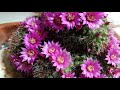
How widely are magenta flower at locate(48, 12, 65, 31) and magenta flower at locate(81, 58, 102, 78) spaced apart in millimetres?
181

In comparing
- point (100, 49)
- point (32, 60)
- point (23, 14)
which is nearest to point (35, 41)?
→ point (32, 60)

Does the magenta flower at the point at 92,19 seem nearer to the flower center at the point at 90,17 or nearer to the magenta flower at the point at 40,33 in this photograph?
the flower center at the point at 90,17

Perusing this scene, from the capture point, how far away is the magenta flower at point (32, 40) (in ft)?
3.67

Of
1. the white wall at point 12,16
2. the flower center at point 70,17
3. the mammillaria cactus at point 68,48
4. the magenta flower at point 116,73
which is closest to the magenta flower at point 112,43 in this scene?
the mammillaria cactus at point 68,48

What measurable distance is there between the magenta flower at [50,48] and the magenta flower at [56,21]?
→ 0.22 ft

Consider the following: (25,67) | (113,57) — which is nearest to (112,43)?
(113,57)

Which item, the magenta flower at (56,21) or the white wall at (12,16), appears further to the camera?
the white wall at (12,16)

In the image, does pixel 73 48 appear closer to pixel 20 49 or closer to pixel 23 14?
pixel 20 49

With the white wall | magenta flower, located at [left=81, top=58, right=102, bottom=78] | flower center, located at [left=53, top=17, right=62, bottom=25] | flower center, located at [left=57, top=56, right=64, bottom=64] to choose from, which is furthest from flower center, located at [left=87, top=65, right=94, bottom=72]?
the white wall

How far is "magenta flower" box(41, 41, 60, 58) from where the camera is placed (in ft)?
3.48

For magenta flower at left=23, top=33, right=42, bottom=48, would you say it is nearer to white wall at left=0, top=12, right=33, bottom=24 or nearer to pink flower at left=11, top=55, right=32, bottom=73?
pink flower at left=11, top=55, right=32, bottom=73

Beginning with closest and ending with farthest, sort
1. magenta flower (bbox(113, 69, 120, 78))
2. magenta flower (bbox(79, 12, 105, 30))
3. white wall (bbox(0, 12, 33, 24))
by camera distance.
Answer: magenta flower (bbox(79, 12, 105, 30)), magenta flower (bbox(113, 69, 120, 78)), white wall (bbox(0, 12, 33, 24))

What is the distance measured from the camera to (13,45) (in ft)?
3.97

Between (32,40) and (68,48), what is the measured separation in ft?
0.54
